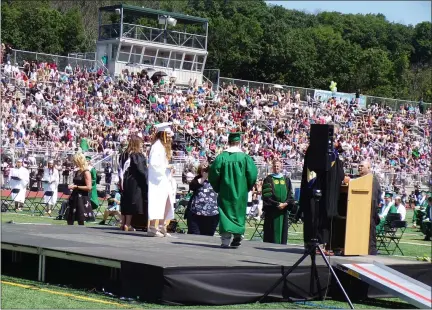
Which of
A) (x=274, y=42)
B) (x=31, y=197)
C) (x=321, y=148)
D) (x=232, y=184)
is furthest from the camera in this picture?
(x=274, y=42)

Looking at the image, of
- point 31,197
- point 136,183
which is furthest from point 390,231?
point 31,197

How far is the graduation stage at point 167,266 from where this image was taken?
34.3 ft

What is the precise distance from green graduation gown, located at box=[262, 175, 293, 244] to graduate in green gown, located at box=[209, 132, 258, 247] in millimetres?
2485

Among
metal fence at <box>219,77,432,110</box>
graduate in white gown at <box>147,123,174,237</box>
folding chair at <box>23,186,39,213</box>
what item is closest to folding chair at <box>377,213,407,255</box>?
graduate in white gown at <box>147,123,174,237</box>

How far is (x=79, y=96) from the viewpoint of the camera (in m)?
44.0

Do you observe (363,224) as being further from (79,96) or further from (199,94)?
(199,94)

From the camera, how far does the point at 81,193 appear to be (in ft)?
54.0

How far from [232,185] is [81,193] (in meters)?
4.34

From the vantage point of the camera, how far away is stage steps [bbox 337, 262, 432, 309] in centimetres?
981

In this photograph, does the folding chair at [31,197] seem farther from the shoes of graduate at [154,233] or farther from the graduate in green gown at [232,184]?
the graduate in green gown at [232,184]

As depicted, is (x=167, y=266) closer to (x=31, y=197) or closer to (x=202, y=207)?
(x=202, y=207)

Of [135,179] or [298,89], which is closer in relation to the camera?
[135,179]

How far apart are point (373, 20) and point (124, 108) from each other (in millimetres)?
68299

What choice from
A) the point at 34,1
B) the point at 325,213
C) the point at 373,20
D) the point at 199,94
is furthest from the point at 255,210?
the point at 373,20
